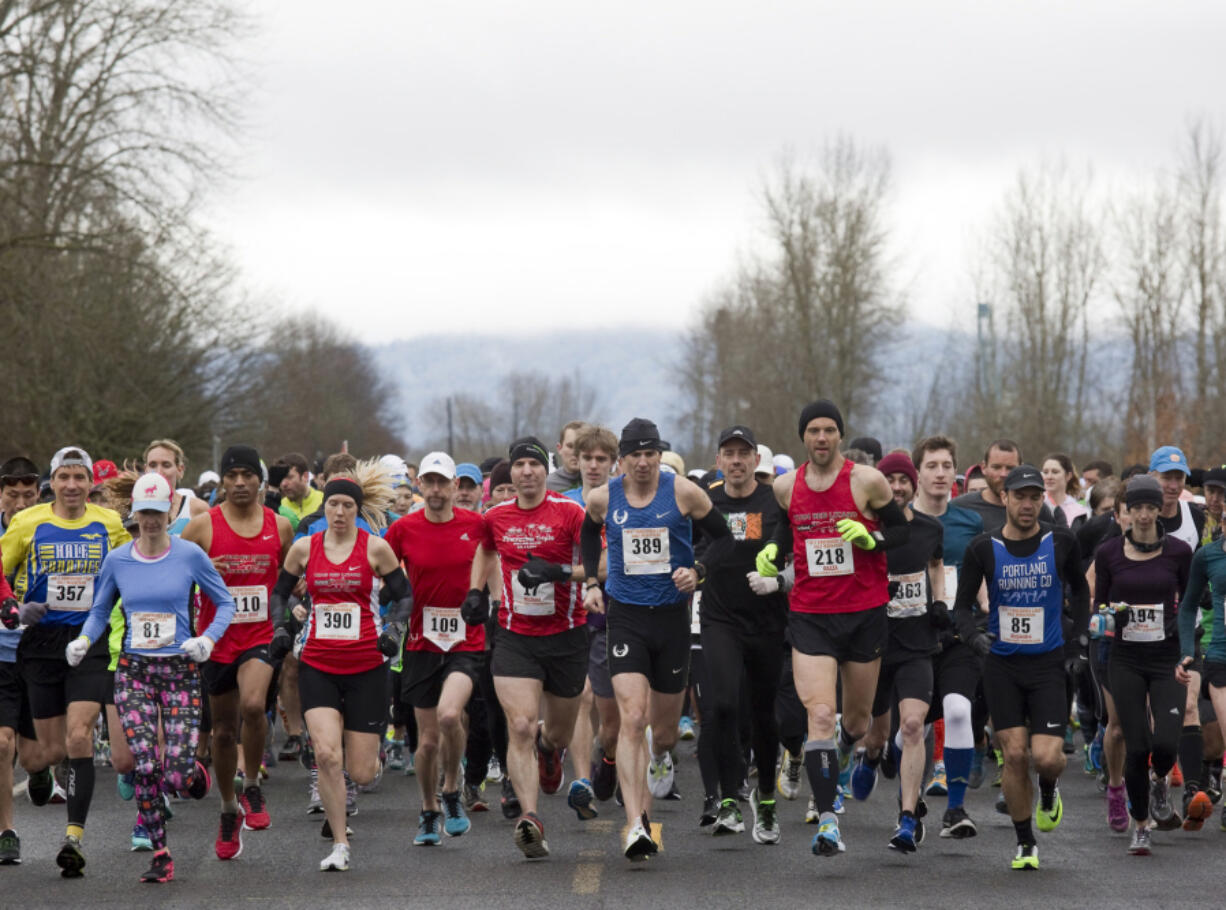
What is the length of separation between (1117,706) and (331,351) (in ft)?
379

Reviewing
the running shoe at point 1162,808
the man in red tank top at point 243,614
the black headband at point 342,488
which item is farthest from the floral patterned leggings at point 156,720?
the running shoe at point 1162,808

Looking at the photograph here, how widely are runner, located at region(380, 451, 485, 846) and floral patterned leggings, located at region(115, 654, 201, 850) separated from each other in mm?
1317

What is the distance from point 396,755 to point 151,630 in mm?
4994

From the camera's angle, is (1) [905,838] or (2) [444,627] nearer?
(1) [905,838]

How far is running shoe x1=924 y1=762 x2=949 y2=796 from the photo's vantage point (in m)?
12.5

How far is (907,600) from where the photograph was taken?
10758mm

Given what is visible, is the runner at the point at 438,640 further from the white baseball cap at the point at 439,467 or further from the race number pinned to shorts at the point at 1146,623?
the race number pinned to shorts at the point at 1146,623

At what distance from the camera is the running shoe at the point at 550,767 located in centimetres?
1169

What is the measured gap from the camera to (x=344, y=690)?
9977mm

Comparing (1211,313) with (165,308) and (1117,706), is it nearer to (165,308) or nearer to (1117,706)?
(165,308)

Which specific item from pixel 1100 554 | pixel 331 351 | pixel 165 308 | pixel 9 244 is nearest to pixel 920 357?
pixel 165 308

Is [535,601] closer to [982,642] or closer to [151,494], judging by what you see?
[151,494]

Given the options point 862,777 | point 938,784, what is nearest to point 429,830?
point 862,777

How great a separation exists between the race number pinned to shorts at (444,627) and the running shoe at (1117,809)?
3.96 m
